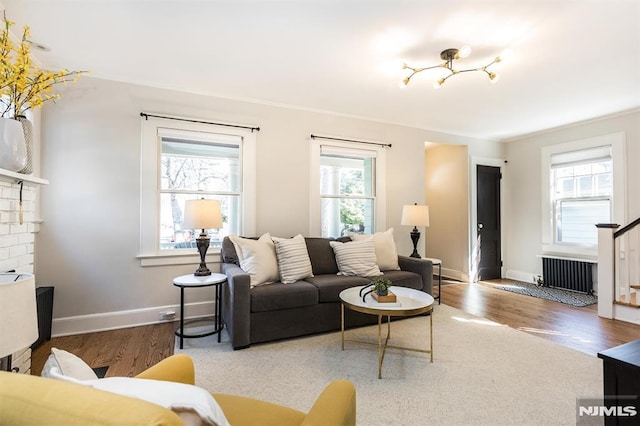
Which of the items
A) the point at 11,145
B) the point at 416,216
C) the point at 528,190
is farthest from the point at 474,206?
the point at 11,145

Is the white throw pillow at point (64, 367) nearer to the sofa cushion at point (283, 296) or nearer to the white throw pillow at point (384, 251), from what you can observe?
the sofa cushion at point (283, 296)

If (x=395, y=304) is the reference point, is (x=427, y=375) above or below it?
below

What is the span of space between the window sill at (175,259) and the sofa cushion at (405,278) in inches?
77.1

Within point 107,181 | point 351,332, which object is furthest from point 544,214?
point 107,181

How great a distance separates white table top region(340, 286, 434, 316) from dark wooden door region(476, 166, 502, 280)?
11.6ft

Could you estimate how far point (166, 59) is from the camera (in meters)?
2.76

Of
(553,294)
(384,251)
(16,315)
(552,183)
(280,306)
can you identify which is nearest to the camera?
(16,315)

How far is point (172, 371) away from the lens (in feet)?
3.80

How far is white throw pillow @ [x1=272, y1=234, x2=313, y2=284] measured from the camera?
3014mm

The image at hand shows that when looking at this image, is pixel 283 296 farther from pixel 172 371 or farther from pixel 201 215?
pixel 172 371

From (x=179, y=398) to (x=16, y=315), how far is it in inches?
32.4

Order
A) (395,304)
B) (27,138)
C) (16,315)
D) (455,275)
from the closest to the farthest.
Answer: (16,315), (27,138), (395,304), (455,275)

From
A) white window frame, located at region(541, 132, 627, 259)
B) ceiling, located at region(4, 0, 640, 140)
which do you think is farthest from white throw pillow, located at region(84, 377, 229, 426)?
white window frame, located at region(541, 132, 627, 259)

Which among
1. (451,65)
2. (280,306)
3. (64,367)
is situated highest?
(451,65)
